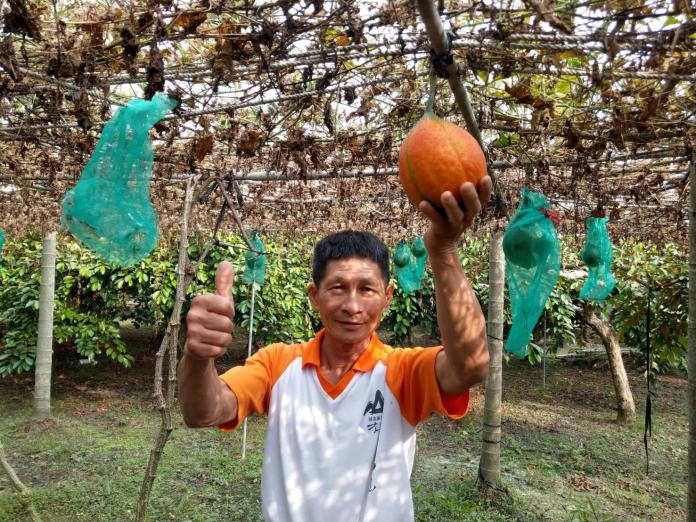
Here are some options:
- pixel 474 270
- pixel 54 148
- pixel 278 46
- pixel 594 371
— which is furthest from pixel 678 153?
pixel 594 371

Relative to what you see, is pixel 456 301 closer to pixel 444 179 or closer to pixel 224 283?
pixel 444 179

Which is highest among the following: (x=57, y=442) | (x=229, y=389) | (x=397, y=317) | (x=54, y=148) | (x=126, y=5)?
(x=126, y=5)

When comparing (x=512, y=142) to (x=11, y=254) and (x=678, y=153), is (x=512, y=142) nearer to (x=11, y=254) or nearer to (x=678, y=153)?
(x=678, y=153)

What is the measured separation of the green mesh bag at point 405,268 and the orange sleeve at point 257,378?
4.82 m

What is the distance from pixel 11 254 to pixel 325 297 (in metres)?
8.13

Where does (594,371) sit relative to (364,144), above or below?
below

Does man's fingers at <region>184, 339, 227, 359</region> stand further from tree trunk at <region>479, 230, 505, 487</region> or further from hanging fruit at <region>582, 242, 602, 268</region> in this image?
hanging fruit at <region>582, 242, 602, 268</region>

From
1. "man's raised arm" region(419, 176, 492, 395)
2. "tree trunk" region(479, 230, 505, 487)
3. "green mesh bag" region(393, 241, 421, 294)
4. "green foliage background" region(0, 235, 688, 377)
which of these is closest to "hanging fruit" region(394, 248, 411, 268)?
"green mesh bag" region(393, 241, 421, 294)

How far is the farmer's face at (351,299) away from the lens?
5.47 feet

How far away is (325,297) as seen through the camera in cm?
170

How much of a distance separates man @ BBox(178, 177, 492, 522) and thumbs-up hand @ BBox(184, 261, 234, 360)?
0.69ft

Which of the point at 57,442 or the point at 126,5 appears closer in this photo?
the point at 126,5

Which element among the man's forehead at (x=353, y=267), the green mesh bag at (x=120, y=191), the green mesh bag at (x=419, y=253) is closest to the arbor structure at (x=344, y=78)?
the green mesh bag at (x=120, y=191)

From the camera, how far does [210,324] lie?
1.15 meters
